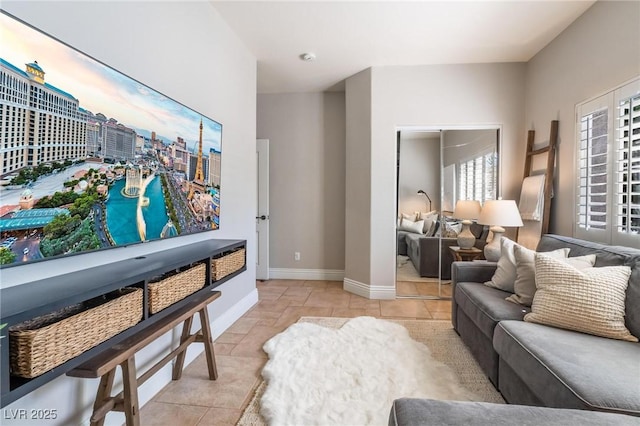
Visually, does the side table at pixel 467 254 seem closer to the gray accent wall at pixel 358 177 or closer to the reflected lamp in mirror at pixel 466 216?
the reflected lamp in mirror at pixel 466 216

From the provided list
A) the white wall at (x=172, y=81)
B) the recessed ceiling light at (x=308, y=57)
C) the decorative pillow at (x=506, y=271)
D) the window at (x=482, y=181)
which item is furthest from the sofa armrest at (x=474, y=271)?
the recessed ceiling light at (x=308, y=57)

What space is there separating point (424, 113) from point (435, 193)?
0.98 m

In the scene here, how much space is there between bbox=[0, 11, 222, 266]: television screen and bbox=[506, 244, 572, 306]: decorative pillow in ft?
7.66

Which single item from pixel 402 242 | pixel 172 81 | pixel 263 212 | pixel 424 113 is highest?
pixel 424 113

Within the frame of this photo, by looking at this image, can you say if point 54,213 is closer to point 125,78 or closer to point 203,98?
point 125,78

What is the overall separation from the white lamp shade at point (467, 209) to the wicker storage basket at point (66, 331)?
3378 millimetres

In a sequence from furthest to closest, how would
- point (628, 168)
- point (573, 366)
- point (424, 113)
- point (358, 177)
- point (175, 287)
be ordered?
point (358, 177) → point (424, 113) → point (628, 168) → point (175, 287) → point (573, 366)

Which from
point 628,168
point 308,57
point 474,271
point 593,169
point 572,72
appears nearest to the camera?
point 628,168

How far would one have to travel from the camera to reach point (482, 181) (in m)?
3.66

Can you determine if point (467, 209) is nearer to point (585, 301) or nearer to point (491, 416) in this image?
point (585, 301)

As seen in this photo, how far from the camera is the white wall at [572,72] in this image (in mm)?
2172

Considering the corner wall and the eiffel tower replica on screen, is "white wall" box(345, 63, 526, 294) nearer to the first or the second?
the corner wall

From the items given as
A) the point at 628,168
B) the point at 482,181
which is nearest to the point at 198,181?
the point at 628,168

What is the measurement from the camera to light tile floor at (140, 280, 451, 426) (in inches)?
67.1
